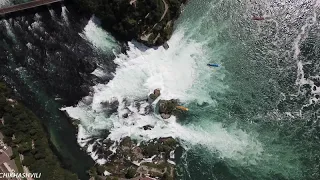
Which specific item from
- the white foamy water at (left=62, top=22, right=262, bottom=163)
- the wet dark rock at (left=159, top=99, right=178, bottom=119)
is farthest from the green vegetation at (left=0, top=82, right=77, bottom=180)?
the wet dark rock at (left=159, top=99, right=178, bottom=119)

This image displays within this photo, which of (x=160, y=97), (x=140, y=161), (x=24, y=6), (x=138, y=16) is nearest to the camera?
(x=138, y=16)

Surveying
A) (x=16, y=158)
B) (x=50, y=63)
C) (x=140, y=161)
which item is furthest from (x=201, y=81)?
(x=16, y=158)

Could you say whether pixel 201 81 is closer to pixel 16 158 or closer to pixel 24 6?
pixel 24 6

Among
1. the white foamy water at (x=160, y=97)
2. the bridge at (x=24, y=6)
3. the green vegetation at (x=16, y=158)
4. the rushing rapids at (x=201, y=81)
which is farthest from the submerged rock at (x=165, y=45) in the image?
the green vegetation at (x=16, y=158)

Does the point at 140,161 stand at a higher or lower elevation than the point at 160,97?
lower

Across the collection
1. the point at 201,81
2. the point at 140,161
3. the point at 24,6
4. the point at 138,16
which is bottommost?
the point at 140,161

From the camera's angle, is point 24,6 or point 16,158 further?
point 24,6
